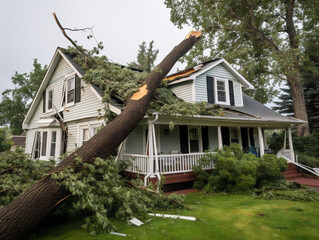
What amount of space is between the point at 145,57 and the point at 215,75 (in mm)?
26144

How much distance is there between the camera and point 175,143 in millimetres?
10266

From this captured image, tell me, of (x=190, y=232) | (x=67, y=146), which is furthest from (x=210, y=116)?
(x=67, y=146)

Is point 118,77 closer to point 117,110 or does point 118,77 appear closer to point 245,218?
point 117,110

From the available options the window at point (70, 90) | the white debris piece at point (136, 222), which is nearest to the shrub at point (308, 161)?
the white debris piece at point (136, 222)

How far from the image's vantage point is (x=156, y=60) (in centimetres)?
3575

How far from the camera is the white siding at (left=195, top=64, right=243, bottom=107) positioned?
1077 centimetres

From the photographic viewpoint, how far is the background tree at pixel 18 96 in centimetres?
3044

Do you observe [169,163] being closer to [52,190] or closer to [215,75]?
[52,190]

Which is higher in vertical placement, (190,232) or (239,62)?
(239,62)

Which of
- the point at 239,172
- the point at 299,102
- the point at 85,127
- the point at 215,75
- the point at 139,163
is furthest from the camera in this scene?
the point at 299,102

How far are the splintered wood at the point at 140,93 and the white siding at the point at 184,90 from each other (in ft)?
13.0

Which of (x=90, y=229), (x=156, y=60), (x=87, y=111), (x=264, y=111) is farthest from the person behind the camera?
(x=156, y=60)

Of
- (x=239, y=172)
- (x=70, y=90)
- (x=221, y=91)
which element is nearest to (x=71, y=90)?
(x=70, y=90)

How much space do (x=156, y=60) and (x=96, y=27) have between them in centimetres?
2835
